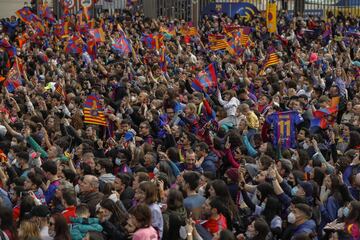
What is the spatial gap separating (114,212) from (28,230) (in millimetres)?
850

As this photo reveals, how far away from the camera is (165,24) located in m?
29.4

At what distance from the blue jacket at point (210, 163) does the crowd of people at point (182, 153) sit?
0.05 feet

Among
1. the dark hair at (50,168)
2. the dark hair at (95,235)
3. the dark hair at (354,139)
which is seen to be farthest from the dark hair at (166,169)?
the dark hair at (354,139)

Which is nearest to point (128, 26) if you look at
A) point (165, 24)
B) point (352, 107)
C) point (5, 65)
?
point (165, 24)

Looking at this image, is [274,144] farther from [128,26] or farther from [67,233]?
[128,26]

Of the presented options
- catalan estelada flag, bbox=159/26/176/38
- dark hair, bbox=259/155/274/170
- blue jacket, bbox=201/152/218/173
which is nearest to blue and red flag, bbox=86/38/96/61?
catalan estelada flag, bbox=159/26/176/38

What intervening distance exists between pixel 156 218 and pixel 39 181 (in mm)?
1865

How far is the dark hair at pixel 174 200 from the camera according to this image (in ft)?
27.8

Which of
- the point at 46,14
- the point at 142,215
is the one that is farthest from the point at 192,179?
the point at 46,14

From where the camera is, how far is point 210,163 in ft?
35.7

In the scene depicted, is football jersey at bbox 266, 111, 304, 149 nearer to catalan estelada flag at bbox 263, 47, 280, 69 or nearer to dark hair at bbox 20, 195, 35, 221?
dark hair at bbox 20, 195, 35, 221

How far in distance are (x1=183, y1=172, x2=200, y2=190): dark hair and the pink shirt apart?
1.50 meters

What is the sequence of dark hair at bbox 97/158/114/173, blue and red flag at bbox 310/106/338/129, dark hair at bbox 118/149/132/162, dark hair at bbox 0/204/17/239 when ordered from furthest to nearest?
blue and red flag at bbox 310/106/338/129 < dark hair at bbox 118/149/132/162 < dark hair at bbox 97/158/114/173 < dark hair at bbox 0/204/17/239

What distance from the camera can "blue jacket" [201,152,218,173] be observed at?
10763 mm
